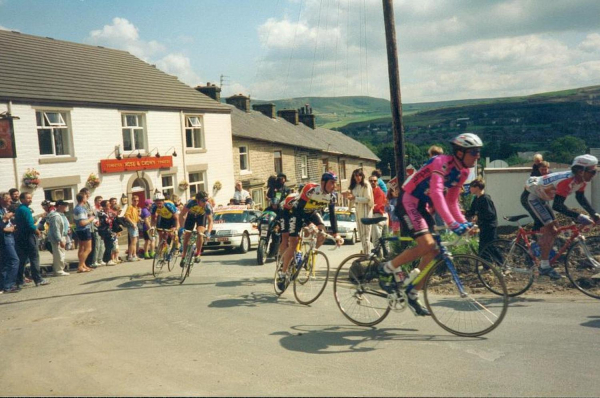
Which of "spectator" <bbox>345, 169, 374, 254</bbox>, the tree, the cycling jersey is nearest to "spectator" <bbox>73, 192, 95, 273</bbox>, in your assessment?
the cycling jersey

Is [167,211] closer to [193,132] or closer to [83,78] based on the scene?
[83,78]

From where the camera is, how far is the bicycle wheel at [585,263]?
24.9 ft

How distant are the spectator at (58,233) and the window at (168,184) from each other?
1541 centimetres

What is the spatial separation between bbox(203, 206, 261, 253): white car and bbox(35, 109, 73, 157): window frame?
335 inches

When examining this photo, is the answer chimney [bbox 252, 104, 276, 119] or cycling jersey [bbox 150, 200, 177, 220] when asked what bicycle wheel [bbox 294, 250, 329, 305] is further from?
chimney [bbox 252, 104, 276, 119]

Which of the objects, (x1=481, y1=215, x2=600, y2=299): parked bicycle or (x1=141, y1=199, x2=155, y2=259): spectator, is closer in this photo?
(x1=481, y1=215, x2=600, y2=299): parked bicycle

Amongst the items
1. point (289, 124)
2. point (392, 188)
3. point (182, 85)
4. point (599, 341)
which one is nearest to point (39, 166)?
point (182, 85)

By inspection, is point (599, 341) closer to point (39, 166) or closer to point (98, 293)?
point (98, 293)

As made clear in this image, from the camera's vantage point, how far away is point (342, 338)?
5992mm

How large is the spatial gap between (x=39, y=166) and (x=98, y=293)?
13467mm

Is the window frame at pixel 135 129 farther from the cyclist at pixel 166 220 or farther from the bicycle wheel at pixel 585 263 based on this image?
the bicycle wheel at pixel 585 263

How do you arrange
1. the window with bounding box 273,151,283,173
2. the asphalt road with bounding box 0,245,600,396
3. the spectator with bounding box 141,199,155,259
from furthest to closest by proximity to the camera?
the window with bounding box 273,151,283,173 < the spectator with bounding box 141,199,155,259 < the asphalt road with bounding box 0,245,600,396

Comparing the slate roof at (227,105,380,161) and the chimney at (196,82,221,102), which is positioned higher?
the chimney at (196,82,221,102)

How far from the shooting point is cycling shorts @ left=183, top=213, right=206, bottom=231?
10633 millimetres
